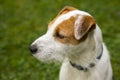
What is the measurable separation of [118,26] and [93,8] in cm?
77

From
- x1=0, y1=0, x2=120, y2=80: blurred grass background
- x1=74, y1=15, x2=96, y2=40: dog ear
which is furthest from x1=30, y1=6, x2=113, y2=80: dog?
x1=0, y1=0, x2=120, y2=80: blurred grass background

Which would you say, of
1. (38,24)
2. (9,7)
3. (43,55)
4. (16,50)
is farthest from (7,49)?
(43,55)

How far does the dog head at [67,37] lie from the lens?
163 inches

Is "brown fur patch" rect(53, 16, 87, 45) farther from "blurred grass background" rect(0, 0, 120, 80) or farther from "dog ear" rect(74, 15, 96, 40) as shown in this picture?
"blurred grass background" rect(0, 0, 120, 80)

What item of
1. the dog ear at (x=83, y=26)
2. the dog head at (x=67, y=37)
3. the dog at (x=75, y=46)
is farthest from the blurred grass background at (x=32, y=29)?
the dog ear at (x=83, y=26)

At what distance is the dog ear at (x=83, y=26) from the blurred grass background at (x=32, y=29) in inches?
63.9

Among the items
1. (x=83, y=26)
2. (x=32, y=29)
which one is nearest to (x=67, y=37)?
(x=83, y=26)

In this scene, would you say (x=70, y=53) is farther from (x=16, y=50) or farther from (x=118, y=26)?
(x=118, y=26)

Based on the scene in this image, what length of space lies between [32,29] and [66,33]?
10.3 ft

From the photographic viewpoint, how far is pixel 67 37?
417cm

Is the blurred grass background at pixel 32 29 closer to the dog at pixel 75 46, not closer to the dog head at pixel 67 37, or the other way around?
the dog at pixel 75 46

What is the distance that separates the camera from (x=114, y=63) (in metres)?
6.12

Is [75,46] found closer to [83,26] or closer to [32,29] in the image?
[83,26]

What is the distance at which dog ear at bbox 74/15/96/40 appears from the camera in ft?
13.5
